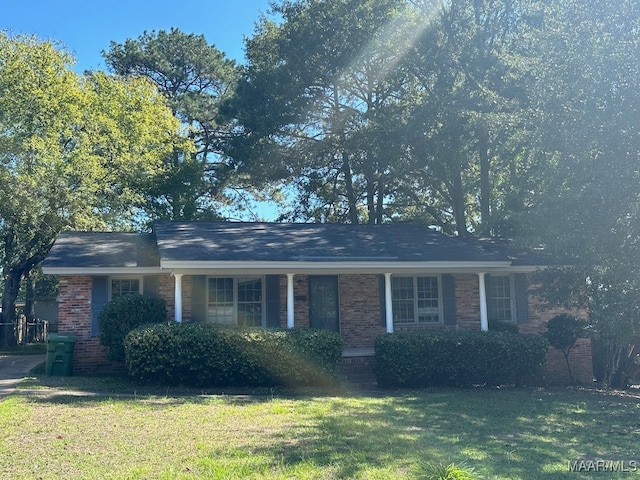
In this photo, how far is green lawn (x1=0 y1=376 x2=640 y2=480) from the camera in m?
5.64

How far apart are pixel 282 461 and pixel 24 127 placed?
19.3 m

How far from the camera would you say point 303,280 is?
14781 mm

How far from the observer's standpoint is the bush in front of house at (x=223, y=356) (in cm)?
1099

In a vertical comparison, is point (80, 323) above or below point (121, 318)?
below

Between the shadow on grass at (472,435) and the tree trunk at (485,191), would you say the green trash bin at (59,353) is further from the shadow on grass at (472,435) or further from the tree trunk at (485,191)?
the tree trunk at (485,191)

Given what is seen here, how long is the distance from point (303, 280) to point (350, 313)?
1525 mm

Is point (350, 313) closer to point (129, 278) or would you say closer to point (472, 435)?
point (129, 278)

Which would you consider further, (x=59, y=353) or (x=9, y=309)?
(x=9, y=309)

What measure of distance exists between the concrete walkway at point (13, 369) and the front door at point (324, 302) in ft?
22.6

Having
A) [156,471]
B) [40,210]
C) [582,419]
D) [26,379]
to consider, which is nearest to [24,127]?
[40,210]

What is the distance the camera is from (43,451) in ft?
19.6

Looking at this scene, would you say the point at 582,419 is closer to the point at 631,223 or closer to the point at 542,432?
the point at 542,432

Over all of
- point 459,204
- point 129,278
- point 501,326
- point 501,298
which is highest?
point 459,204

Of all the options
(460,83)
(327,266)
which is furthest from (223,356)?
(460,83)
